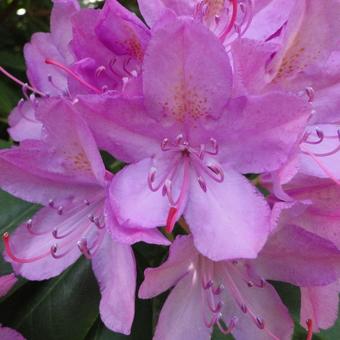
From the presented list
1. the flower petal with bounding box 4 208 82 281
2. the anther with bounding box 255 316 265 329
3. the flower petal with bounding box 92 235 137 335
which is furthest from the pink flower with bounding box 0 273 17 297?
the anther with bounding box 255 316 265 329

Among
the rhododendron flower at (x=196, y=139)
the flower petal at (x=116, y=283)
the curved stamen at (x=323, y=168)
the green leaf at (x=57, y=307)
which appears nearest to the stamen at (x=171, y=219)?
the rhododendron flower at (x=196, y=139)

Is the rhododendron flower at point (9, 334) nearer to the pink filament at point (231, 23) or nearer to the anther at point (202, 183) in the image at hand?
the anther at point (202, 183)

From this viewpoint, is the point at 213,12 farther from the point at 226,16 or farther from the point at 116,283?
the point at 116,283

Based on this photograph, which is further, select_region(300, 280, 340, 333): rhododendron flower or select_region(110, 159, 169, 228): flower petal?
select_region(300, 280, 340, 333): rhododendron flower

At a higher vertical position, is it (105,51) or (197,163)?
(105,51)

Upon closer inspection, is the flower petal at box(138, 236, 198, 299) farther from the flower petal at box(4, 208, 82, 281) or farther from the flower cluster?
the flower petal at box(4, 208, 82, 281)

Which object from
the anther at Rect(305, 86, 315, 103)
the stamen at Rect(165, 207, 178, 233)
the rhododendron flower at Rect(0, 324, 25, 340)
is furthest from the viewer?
the rhododendron flower at Rect(0, 324, 25, 340)

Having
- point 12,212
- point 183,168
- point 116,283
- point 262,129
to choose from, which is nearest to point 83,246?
point 116,283
